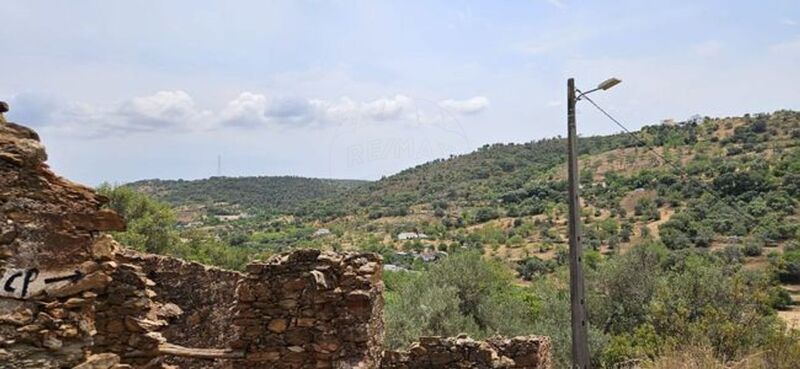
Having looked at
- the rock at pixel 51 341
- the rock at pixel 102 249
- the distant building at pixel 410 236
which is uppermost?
the rock at pixel 102 249

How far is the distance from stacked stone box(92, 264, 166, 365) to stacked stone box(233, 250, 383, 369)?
3.08 feet

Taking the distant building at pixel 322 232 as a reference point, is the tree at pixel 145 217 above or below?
above

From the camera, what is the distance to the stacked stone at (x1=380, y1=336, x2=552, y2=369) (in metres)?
8.31

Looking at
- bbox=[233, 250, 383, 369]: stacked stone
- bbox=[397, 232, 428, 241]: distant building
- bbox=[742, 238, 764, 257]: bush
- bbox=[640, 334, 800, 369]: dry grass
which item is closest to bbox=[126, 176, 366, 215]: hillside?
bbox=[397, 232, 428, 241]: distant building

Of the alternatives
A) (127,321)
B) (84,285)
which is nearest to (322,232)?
(127,321)

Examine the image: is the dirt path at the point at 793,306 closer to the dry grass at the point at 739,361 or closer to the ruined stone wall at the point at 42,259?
the dry grass at the point at 739,361

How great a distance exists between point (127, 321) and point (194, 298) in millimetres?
2765

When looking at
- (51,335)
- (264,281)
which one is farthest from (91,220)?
(264,281)

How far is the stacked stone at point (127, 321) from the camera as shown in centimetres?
579

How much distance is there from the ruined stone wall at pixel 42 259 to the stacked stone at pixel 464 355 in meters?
4.86

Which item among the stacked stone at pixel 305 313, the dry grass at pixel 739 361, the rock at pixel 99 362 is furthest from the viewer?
the dry grass at pixel 739 361

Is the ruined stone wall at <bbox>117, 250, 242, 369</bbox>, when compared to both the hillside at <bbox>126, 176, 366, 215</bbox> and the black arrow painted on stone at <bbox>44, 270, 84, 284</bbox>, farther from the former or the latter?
the hillside at <bbox>126, 176, 366, 215</bbox>

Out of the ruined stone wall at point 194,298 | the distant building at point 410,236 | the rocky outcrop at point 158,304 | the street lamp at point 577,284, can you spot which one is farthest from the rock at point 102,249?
the distant building at point 410,236

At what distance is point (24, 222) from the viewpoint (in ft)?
12.5
